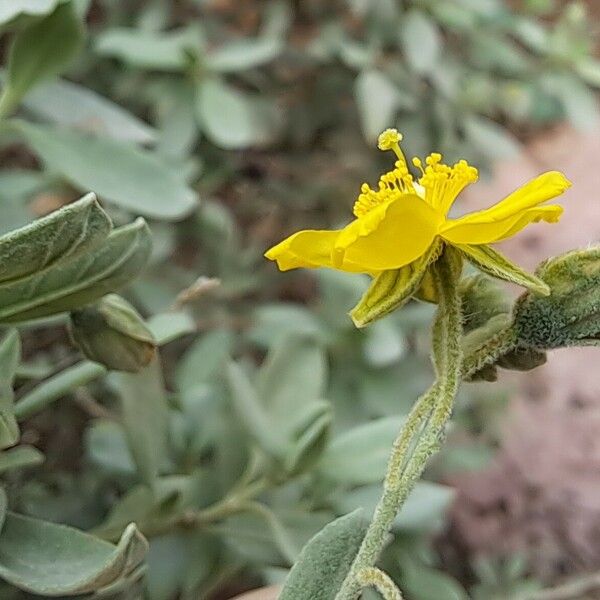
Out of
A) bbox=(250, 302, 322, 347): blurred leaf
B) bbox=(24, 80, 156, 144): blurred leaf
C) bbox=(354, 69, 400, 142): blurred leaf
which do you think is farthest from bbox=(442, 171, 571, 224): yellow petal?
bbox=(354, 69, 400, 142): blurred leaf

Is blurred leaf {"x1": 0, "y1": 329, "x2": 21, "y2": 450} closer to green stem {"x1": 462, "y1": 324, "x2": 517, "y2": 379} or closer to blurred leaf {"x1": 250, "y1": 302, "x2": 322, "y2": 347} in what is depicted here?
green stem {"x1": 462, "y1": 324, "x2": 517, "y2": 379}

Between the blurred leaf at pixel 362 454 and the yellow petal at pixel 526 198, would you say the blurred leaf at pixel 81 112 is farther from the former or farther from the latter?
the yellow petal at pixel 526 198

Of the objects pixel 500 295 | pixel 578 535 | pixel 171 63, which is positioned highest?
pixel 500 295

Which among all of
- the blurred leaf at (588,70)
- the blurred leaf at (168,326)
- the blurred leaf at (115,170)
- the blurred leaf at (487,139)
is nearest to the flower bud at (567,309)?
the blurred leaf at (168,326)

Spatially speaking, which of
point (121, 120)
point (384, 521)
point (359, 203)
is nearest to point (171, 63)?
point (121, 120)

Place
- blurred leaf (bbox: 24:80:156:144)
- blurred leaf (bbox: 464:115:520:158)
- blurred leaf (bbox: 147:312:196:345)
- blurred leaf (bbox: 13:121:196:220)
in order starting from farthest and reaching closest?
1. blurred leaf (bbox: 464:115:520:158)
2. blurred leaf (bbox: 24:80:156:144)
3. blurred leaf (bbox: 13:121:196:220)
4. blurred leaf (bbox: 147:312:196:345)

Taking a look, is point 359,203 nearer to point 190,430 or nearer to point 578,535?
point 190,430

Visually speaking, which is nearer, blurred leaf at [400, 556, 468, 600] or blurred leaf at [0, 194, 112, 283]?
blurred leaf at [0, 194, 112, 283]
